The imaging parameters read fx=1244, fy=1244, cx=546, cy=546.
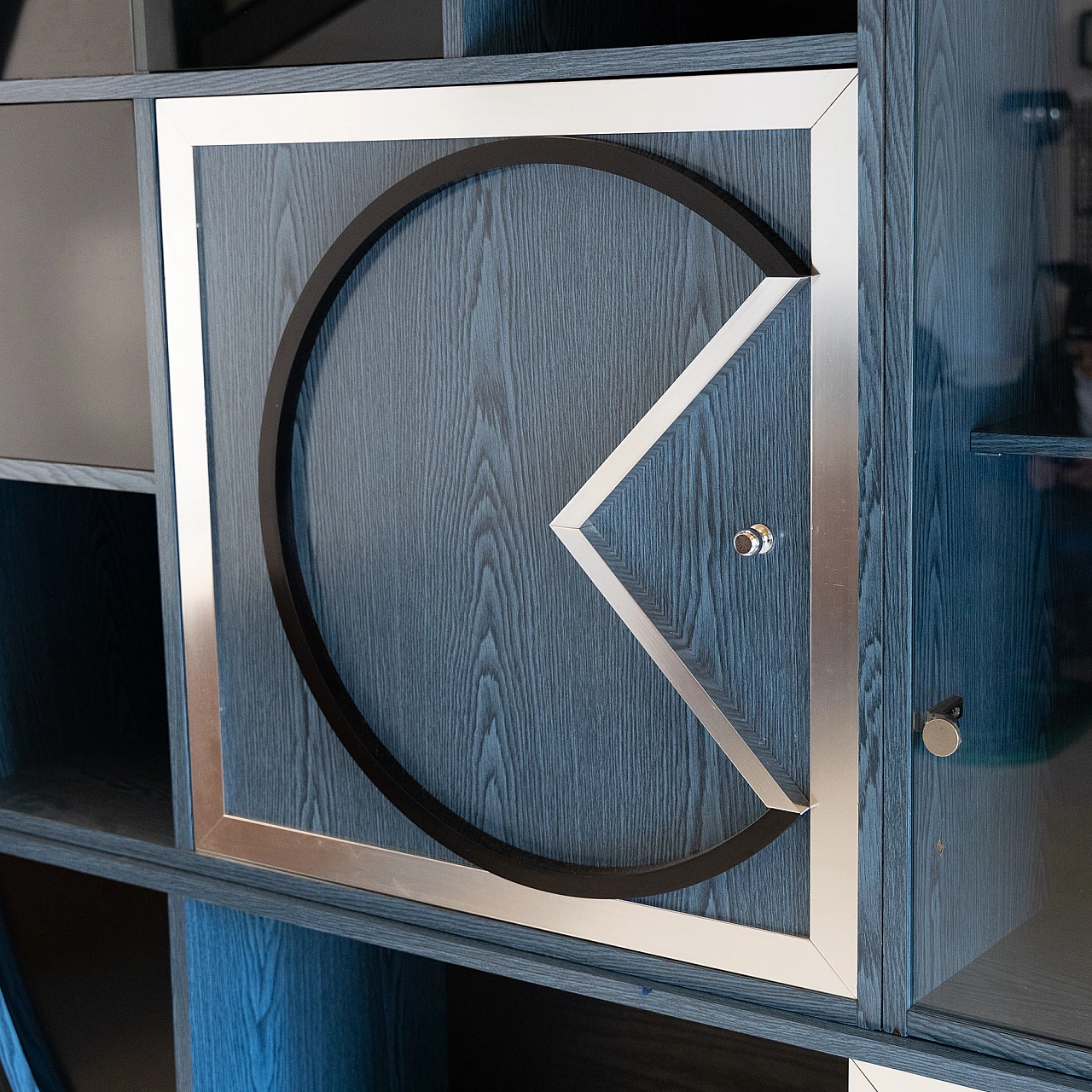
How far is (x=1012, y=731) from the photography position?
2.59 ft

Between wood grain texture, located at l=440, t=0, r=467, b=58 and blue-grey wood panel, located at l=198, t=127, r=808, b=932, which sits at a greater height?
wood grain texture, located at l=440, t=0, r=467, b=58

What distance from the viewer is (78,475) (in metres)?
0.99

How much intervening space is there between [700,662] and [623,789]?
0.35 feet

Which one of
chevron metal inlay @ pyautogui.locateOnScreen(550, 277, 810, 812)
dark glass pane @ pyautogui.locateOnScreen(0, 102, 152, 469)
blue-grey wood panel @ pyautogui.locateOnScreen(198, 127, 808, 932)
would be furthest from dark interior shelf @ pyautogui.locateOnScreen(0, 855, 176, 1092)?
chevron metal inlay @ pyautogui.locateOnScreen(550, 277, 810, 812)

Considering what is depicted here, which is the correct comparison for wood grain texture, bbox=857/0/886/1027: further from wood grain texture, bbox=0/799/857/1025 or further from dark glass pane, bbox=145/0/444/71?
dark glass pane, bbox=145/0/444/71

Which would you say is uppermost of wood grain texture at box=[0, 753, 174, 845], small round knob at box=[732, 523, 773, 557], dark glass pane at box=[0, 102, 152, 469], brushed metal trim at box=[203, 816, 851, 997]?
dark glass pane at box=[0, 102, 152, 469]

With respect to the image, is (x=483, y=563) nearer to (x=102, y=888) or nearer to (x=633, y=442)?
(x=633, y=442)

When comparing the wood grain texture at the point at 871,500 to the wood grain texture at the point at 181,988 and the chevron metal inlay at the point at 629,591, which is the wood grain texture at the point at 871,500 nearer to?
the chevron metal inlay at the point at 629,591

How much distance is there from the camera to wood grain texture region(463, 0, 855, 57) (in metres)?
0.81

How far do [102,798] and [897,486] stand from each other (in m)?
0.78

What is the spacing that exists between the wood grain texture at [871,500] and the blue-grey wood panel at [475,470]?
4 cm

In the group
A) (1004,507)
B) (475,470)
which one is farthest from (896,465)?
(475,470)

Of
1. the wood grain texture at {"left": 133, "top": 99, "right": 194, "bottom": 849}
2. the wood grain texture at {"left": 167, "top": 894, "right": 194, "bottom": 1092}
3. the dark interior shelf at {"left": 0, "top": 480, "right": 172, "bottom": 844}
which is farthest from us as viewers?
the dark interior shelf at {"left": 0, "top": 480, "right": 172, "bottom": 844}

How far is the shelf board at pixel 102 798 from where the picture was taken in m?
1.06
